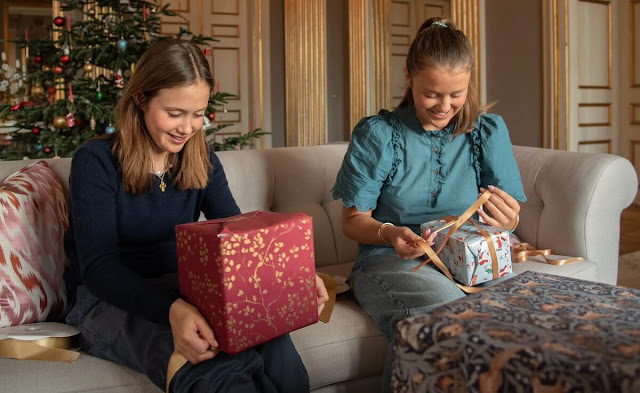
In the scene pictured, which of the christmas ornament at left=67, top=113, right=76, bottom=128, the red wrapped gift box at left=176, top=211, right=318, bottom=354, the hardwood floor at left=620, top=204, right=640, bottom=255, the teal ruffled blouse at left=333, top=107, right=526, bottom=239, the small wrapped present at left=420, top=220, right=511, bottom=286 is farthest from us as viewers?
the hardwood floor at left=620, top=204, right=640, bottom=255

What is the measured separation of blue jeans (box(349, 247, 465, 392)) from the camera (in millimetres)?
1509

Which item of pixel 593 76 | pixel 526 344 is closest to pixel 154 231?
pixel 526 344

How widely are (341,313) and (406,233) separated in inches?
10.4

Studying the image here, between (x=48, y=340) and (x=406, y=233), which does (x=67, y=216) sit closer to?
(x=48, y=340)

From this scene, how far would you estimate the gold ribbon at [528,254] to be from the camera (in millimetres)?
1964

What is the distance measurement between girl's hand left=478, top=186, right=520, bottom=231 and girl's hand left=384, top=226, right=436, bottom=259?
0.20m

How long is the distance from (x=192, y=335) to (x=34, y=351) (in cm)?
43

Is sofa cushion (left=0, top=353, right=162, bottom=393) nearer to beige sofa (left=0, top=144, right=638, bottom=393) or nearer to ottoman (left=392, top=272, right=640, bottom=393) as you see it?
beige sofa (left=0, top=144, right=638, bottom=393)

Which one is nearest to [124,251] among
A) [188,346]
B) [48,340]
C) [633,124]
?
[48,340]

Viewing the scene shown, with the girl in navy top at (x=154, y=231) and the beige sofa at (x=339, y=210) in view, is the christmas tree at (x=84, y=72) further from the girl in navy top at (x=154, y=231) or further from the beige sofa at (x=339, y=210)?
the girl in navy top at (x=154, y=231)

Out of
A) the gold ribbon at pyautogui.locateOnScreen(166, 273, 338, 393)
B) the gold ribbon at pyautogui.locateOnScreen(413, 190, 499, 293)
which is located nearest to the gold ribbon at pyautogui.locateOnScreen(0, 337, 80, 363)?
the gold ribbon at pyautogui.locateOnScreen(166, 273, 338, 393)

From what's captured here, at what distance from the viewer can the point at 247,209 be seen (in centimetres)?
213

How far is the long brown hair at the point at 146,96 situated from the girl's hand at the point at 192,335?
1.33ft

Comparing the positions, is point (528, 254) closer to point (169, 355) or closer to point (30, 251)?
point (169, 355)
